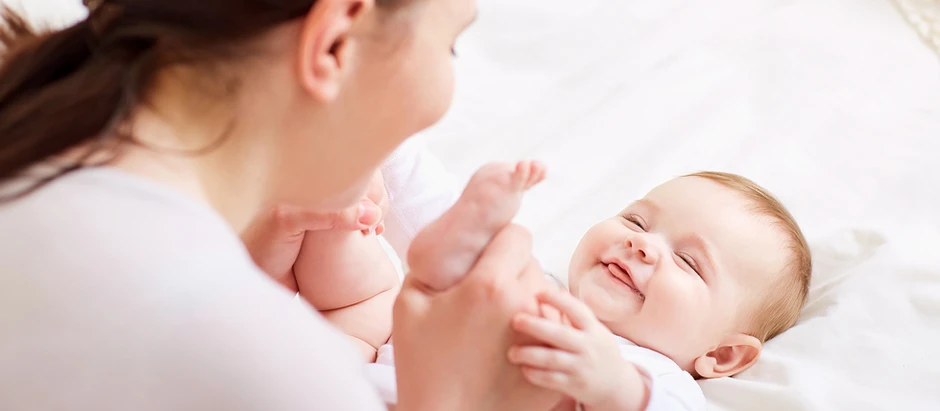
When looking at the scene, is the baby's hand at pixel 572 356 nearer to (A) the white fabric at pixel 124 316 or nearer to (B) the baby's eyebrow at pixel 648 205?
(A) the white fabric at pixel 124 316

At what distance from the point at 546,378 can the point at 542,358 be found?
2 cm

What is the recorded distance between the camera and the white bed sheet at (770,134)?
97cm

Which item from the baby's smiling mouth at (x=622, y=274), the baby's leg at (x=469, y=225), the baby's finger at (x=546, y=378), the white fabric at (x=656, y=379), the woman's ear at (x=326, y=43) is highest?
the woman's ear at (x=326, y=43)

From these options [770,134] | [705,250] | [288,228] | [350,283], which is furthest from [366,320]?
[770,134]

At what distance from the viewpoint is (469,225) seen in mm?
680

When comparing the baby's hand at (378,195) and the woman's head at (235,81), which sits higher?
the woman's head at (235,81)

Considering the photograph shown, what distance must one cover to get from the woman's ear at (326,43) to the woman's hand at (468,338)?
0.63ft

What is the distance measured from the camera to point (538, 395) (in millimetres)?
689

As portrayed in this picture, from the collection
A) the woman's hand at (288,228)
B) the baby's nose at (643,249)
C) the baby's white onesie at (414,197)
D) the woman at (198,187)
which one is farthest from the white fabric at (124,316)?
the baby's nose at (643,249)

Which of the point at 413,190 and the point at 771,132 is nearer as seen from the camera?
the point at 413,190

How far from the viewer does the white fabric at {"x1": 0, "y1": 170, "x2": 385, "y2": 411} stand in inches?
17.5

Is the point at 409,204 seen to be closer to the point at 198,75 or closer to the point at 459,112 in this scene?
the point at 459,112

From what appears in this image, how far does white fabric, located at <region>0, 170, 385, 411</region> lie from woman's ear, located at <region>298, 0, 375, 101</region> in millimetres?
127

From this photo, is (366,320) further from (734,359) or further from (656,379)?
(734,359)
